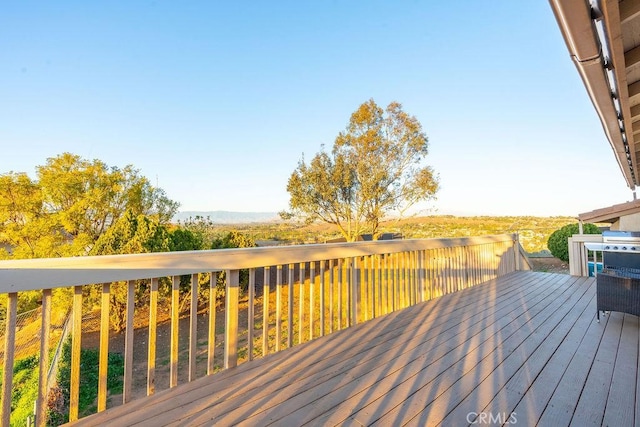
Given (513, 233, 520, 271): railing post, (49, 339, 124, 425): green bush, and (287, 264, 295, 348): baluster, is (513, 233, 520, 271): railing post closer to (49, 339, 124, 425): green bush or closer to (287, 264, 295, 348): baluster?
(287, 264, 295, 348): baluster

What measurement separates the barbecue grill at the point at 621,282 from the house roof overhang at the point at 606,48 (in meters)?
1.32

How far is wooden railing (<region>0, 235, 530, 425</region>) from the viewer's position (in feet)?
4.39

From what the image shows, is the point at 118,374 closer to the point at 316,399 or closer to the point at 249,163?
the point at 316,399

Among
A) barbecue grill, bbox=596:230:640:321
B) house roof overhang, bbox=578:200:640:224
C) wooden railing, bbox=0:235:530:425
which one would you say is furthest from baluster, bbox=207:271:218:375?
house roof overhang, bbox=578:200:640:224

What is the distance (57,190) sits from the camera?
7293 millimetres

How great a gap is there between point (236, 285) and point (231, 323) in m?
0.26

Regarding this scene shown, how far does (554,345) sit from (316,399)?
2018 millimetres

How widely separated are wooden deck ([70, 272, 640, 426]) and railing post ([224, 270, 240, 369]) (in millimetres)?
79

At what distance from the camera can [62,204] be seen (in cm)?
746

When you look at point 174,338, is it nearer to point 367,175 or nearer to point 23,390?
point 23,390

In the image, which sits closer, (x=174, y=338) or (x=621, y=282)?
(x=174, y=338)

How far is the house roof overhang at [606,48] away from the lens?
4.04ft

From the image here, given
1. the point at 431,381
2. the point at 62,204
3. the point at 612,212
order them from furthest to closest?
the point at 62,204 → the point at 612,212 → the point at 431,381

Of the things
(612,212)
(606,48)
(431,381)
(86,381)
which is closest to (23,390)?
(86,381)
